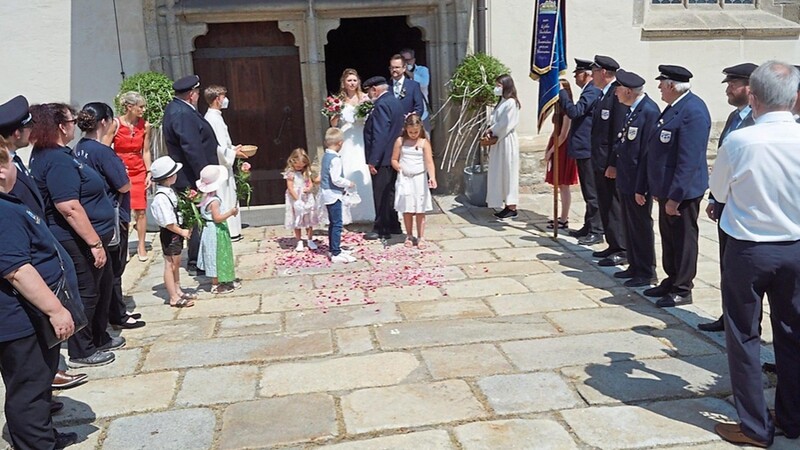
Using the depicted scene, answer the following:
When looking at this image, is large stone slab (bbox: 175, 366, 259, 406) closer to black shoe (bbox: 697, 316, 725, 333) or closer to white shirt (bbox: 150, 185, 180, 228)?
white shirt (bbox: 150, 185, 180, 228)

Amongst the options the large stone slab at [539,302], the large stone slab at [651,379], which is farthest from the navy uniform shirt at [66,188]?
the large stone slab at [651,379]

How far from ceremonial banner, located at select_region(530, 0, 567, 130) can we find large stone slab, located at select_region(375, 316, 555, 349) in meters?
2.96

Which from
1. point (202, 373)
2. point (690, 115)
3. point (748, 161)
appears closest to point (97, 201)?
point (202, 373)

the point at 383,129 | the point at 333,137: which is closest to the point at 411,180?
the point at 383,129

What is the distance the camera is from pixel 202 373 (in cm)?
448

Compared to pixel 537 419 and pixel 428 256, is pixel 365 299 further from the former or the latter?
pixel 537 419

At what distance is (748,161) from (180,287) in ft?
15.3

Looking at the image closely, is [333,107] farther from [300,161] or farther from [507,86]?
[507,86]

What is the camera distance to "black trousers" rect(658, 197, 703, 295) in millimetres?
5309

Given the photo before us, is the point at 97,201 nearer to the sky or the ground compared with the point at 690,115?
nearer to the ground

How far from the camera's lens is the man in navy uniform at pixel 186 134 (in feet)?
21.5

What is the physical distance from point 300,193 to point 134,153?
5.70ft

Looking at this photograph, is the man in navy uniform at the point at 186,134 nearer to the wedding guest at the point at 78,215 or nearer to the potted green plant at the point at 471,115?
the wedding guest at the point at 78,215

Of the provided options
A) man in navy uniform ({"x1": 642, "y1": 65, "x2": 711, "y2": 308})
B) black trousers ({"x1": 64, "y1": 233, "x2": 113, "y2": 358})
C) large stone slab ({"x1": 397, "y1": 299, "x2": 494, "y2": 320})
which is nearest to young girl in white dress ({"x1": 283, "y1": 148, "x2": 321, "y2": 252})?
large stone slab ({"x1": 397, "y1": 299, "x2": 494, "y2": 320})
